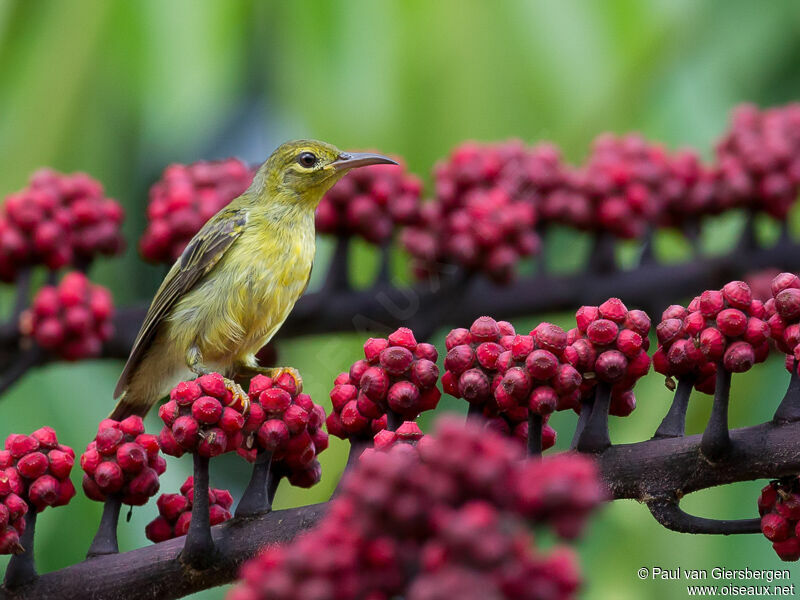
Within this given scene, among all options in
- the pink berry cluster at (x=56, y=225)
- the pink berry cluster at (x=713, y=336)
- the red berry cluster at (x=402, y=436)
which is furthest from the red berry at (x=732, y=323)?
the pink berry cluster at (x=56, y=225)

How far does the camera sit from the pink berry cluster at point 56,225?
2973mm

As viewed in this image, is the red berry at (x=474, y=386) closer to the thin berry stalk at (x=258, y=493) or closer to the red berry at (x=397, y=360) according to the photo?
the red berry at (x=397, y=360)

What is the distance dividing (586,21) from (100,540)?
7.50 ft

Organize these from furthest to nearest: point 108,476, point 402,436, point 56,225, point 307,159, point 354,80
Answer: point 354,80 < point 307,159 < point 56,225 < point 108,476 < point 402,436

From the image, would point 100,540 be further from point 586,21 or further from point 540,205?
point 586,21

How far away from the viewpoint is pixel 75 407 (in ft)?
11.7

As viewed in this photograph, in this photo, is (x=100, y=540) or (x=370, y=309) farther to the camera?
(x=370, y=309)

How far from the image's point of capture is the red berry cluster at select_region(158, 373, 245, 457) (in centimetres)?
168

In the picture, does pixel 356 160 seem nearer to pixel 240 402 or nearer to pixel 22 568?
pixel 240 402

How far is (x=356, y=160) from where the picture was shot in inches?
114

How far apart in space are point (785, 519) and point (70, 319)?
186 cm

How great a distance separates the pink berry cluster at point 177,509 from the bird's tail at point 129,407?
1021 mm

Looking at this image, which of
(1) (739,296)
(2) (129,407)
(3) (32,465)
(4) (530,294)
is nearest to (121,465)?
(3) (32,465)

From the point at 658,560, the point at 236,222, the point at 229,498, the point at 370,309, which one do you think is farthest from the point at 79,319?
the point at 658,560
